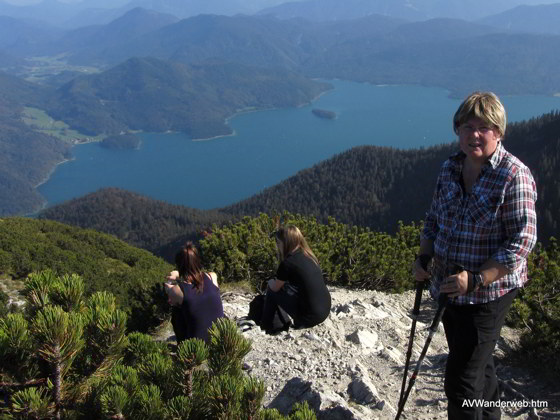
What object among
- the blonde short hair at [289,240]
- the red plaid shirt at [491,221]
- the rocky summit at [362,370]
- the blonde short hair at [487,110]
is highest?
the blonde short hair at [487,110]

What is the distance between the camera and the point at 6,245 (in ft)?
48.7

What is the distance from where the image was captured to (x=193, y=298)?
13.7ft

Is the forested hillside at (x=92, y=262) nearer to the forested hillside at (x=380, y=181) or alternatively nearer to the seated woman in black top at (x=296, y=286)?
the seated woman in black top at (x=296, y=286)

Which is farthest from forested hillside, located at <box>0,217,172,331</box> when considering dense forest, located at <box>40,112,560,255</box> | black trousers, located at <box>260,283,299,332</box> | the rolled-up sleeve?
dense forest, located at <box>40,112,560,255</box>

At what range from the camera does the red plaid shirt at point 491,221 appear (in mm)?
2354

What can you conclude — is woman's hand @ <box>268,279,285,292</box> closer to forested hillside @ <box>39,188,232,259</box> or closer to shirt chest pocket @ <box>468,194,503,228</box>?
shirt chest pocket @ <box>468,194,503,228</box>

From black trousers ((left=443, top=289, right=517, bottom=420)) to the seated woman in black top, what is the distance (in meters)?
1.42

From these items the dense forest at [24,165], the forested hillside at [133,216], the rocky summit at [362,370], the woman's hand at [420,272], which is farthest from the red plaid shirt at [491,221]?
the dense forest at [24,165]

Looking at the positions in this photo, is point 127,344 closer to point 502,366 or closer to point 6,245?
point 502,366

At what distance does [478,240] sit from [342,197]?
91926 mm

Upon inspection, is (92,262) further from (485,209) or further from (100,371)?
(485,209)

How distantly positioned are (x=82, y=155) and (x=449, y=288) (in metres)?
194

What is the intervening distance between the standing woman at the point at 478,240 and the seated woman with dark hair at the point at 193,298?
2.05 metres

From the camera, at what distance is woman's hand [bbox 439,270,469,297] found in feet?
7.85
